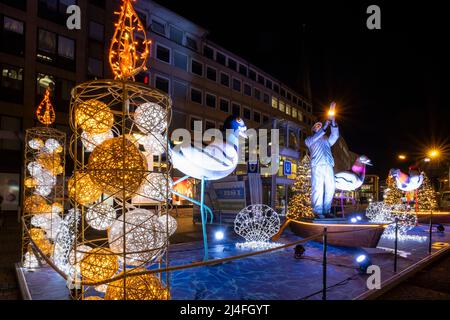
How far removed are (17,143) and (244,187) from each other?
16.8 meters

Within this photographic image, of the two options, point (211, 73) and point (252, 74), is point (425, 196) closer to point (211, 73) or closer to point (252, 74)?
point (211, 73)

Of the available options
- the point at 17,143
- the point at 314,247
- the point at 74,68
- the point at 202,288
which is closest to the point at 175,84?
the point at 74,68

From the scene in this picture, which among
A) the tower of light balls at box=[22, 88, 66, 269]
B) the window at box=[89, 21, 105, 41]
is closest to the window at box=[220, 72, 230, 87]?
the window at box=[89, 21, 105, 41]

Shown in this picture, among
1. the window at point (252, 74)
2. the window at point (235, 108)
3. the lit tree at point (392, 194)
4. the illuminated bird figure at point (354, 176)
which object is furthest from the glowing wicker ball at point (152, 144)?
the window at point (252, 74)

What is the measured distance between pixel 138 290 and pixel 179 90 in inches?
1048

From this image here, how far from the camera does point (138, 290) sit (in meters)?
3.34

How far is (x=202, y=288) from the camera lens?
5098mm

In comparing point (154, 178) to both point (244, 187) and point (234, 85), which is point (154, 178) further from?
point (234, 85)

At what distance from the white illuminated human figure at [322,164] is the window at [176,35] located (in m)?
22.8

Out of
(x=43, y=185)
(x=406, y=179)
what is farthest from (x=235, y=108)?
(x=43, y=185)

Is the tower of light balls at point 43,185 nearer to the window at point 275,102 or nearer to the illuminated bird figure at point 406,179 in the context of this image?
the illuminated bird figure at point 406,179

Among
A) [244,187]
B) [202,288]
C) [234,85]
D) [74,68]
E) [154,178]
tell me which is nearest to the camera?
[154,178]
